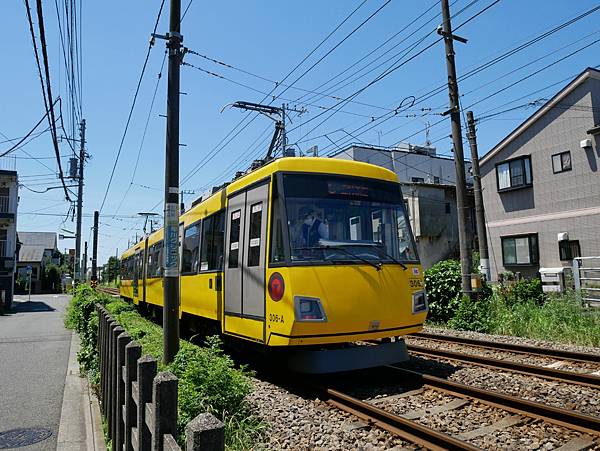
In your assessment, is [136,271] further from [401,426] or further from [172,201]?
[401,426]

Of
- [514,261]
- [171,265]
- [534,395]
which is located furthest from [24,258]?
[534,395]

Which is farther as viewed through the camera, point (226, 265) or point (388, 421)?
point (226, 265)

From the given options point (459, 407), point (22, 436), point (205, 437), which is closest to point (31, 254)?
point (22, 436)

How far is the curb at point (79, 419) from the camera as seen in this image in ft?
16.1

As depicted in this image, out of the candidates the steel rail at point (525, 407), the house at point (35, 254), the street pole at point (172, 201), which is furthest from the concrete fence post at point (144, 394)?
the house at point (35, 254)

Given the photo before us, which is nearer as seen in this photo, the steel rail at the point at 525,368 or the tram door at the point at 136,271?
the steel rail at the point at 525,368

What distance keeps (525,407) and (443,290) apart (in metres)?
9.13

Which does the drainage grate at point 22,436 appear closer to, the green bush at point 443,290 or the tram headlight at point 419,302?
the tram headlight at point 419,302

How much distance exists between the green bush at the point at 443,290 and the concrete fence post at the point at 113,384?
1067cm

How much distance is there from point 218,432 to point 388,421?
3.44 metres

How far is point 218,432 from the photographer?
2.03 meters

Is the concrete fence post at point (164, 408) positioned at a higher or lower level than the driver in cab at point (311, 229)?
lower

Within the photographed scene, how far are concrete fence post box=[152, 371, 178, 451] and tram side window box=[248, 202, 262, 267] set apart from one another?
4018 millimetres

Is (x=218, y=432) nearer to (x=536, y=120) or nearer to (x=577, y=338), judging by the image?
(x=577, y=338)
